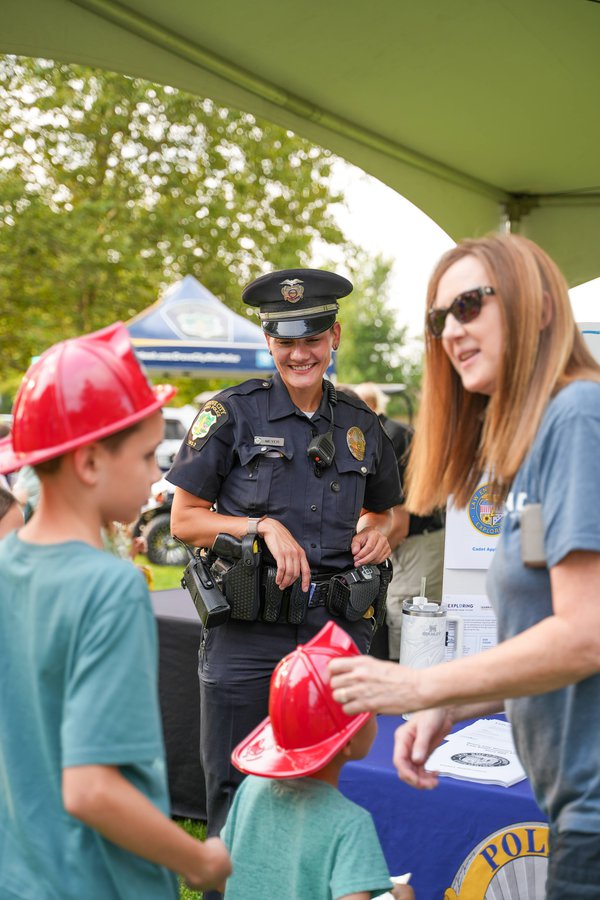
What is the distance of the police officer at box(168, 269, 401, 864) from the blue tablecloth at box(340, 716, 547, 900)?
42cm

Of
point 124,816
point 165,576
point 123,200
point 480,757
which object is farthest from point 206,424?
point 123,200

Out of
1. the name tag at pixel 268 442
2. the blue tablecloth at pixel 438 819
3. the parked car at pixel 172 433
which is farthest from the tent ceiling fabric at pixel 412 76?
the parked car at pixel 172 433

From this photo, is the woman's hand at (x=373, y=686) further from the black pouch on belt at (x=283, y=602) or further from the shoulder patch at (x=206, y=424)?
the shoulder patch at (x=206, y=424)

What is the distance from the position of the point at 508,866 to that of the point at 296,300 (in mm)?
1658

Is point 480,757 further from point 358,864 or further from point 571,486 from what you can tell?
point 571,486

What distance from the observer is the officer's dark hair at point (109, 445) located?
124 cm

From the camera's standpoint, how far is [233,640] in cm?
265

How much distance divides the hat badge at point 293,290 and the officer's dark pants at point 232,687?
0.95m

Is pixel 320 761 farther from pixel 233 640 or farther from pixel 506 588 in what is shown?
pixel 233 640

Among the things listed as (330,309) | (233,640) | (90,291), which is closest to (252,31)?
(330,309)

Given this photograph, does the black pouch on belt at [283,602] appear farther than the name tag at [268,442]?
No

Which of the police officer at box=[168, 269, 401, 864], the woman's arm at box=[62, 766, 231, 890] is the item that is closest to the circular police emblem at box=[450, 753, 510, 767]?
the police officer at box=[168, 269, 401, 864]

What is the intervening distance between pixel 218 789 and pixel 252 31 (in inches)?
111

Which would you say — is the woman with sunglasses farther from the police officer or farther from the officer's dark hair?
the police officer
